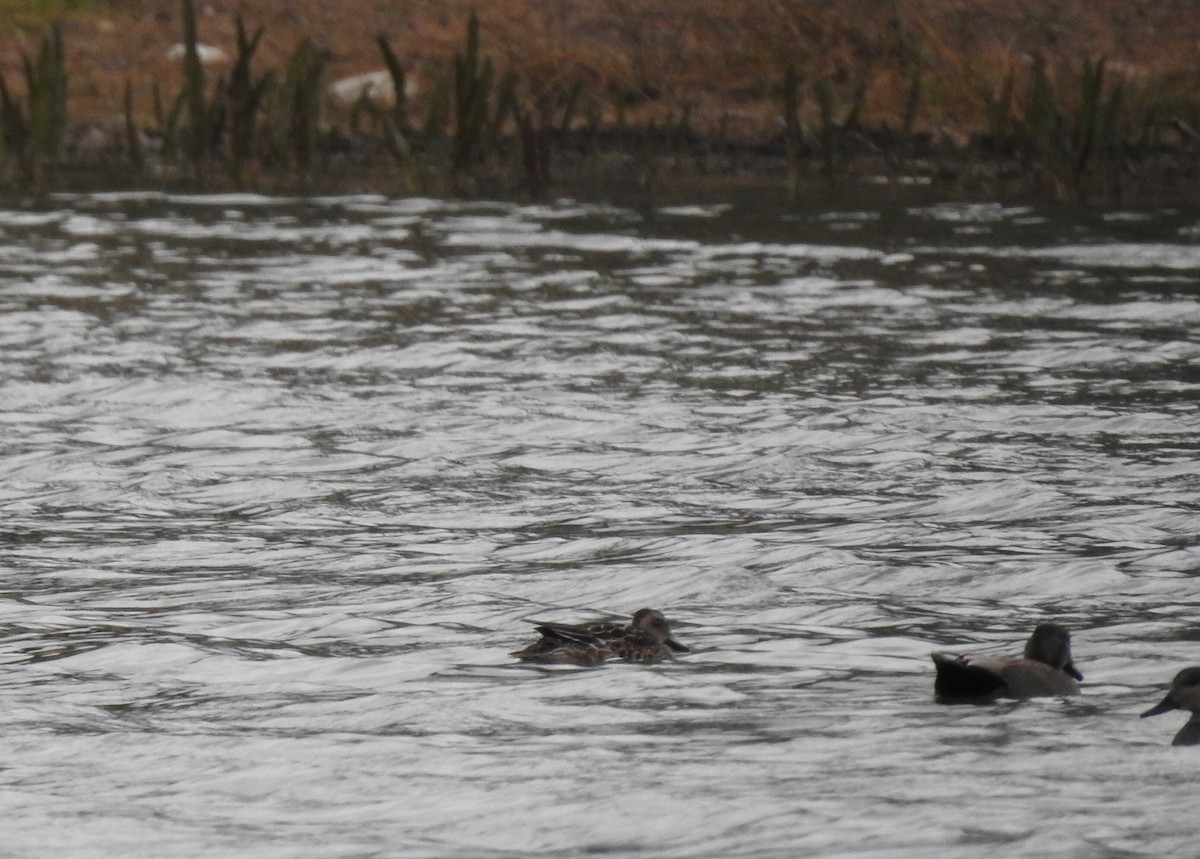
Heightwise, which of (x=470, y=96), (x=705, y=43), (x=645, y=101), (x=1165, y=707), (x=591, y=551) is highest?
(x=705, y=43)

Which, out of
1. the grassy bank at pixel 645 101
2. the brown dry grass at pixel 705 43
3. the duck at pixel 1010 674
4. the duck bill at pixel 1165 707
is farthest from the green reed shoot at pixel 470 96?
the duck bill at pixel 1165 707

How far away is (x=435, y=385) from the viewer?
421 inches

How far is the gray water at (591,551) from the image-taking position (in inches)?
197

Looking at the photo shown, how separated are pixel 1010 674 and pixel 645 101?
17.3 m

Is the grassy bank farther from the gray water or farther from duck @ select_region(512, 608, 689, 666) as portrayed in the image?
duck @ select_region(512, 608, 689, 666)

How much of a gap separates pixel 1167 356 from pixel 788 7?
1130cm

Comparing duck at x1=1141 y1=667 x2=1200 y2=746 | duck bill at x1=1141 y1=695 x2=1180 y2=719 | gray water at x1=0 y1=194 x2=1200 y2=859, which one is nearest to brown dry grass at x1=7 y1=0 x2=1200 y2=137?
gray water at x1=0 y1=194 x2=1200 y2=859

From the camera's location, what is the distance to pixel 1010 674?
561 centimetres

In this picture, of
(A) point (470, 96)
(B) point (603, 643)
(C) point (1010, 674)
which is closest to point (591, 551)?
(B) point (603, 643)

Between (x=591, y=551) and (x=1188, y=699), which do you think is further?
(x=591, y=551)

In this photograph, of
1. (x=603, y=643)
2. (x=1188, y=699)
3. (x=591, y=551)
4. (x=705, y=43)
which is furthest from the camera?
(x=705, y=43)

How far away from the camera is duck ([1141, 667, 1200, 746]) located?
17.1 ft

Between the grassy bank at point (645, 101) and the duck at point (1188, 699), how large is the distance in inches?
470

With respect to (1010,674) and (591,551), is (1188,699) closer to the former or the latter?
(1010,674)
